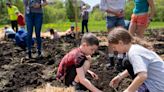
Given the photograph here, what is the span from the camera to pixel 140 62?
473 cm

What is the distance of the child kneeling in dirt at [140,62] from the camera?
4.71 meters

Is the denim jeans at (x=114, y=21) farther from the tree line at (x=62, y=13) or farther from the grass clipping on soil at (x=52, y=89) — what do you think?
the tree line at (x=62, y=13)

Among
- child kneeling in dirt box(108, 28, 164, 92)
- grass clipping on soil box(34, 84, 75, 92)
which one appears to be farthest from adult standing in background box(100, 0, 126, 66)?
child kneeling in dirt box(108, 28, 164, 92)

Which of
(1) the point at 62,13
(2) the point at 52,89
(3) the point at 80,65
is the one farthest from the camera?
(1) the point at 62,13

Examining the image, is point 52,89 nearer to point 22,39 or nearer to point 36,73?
point 36,73

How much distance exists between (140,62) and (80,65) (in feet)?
3.34

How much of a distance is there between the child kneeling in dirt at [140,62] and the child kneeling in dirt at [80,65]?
21.9 inches

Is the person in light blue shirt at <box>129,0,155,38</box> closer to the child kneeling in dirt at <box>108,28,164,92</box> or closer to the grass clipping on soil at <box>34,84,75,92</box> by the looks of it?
the grass clipping on soil at <box>34,84,75,92</box>

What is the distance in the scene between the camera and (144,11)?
8383 millimetres

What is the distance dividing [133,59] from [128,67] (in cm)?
33

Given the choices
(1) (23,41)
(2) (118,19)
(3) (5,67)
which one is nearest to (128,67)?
(2) (118,19)

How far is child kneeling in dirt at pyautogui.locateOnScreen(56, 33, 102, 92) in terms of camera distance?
545cm

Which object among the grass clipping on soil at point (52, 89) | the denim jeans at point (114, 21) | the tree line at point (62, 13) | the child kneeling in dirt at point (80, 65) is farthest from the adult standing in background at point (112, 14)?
the tree line at point (62, 13)

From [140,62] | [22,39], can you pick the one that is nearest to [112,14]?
[140,62]
